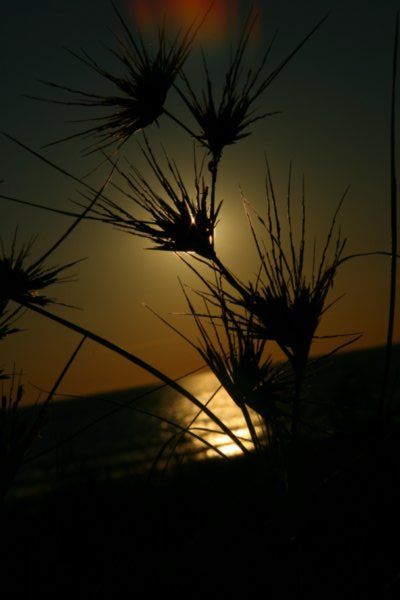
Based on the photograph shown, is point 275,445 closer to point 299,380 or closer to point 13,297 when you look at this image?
point 299,380

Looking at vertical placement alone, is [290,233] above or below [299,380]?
above

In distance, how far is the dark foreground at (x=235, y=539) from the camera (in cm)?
98

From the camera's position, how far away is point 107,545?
1.03 m

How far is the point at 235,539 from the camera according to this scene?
1250mm

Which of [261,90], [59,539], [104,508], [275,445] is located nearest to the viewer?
[275,445]

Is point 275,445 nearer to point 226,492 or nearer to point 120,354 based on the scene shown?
point 120,354

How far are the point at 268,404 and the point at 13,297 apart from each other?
1.74 ft

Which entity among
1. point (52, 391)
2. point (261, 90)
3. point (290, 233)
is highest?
point (261, 90)

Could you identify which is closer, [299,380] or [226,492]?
[299,380]

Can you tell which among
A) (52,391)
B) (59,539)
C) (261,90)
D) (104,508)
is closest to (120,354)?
(52,391)

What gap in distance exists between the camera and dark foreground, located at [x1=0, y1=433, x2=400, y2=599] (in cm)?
98

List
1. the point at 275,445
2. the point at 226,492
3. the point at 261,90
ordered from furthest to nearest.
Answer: the point at 226,492 → the point at 261,90 → the point at 275,445

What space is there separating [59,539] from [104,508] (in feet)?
7.02

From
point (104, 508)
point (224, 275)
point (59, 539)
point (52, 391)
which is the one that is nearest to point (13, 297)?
point (52, 391)
